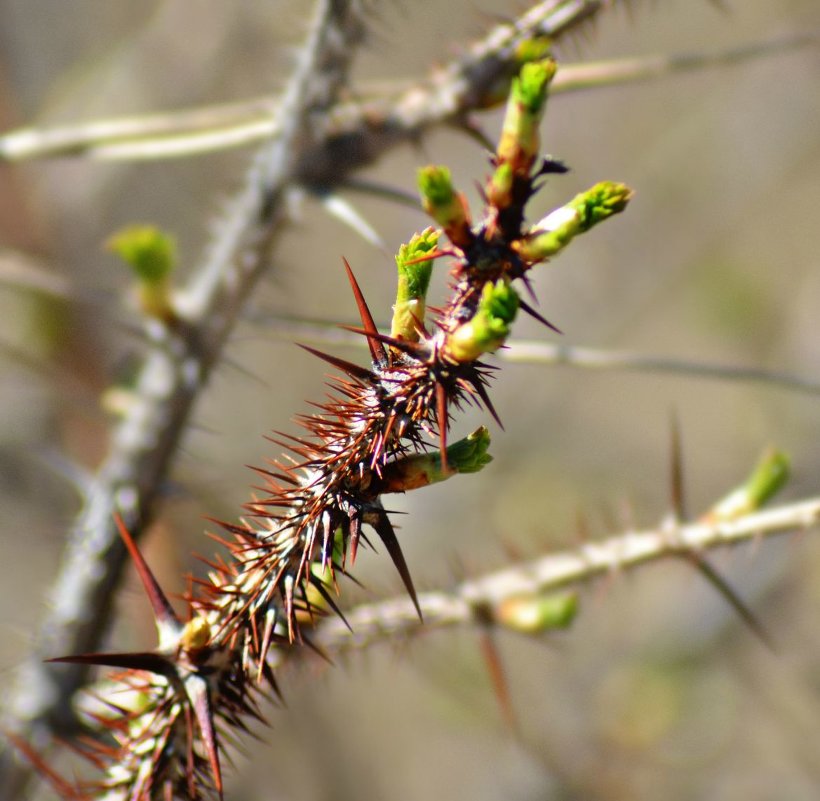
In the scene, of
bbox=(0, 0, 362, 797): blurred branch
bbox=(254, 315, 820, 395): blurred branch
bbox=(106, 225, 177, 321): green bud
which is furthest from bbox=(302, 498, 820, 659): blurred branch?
bbox=(106, 225, 177, 321): green bud

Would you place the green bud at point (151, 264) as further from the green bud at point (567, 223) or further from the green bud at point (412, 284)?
the green bud at point (567, 223)

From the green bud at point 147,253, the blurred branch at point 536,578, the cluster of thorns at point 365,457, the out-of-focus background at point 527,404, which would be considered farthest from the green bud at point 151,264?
the out-of-focus background at point 527,404

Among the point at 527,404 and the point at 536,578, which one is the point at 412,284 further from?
the point at 527,404

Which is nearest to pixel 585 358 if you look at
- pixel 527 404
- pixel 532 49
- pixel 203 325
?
pixel 532 49

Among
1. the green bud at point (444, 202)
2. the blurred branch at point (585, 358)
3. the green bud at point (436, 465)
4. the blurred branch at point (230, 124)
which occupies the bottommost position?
the green bud at point (436, 465)

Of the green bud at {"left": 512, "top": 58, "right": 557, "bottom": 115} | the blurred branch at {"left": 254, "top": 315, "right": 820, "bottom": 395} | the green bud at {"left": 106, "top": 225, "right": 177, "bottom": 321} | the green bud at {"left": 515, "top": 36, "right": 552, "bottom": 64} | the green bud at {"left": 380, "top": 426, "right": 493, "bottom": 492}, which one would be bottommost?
the green bud at {"left": 380, "top": 426, "right": 493, "bottom": 492}

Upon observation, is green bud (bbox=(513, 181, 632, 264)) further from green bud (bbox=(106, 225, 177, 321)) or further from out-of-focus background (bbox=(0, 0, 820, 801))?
out-of-focus background (bbox=(0, 0, 820, 801))
